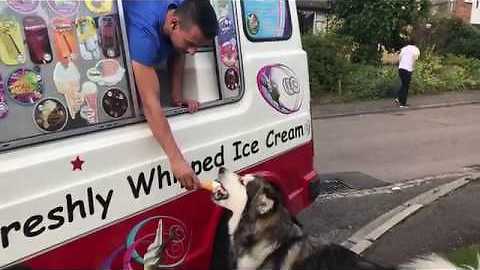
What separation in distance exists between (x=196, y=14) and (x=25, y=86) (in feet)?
3.32

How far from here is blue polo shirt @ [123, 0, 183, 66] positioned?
10.3ft

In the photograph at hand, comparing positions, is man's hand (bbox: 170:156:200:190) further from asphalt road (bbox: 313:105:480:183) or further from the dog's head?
asphalt road (bbox: 313:105:480:183)

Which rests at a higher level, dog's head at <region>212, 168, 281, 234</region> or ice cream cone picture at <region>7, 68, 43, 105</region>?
ice cream cone picture at <region>7, 68, 43, 105</region>

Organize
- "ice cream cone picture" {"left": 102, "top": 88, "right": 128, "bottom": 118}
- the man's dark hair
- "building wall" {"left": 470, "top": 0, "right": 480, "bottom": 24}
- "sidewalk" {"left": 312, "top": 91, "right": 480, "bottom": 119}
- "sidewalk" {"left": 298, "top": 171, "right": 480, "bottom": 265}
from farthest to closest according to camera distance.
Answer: "building wall" {"left": 470, "top": 0, "right": 480, "bottom": 24}, "sidewalk" {"left": 312, "top": 91, "right": 480, "bottom": 119}, "sidewalk" {"left": 298, "top": 171, "right": 480, "bottom": 265}, the man's dark hair, "ice cream cone picture" {"left": 102, "top": 88, "right": 128, "bottom": 118}

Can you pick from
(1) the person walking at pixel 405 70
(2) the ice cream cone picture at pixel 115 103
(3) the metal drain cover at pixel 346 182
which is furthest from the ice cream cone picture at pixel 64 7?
(1) the person walking at pixel 405 70

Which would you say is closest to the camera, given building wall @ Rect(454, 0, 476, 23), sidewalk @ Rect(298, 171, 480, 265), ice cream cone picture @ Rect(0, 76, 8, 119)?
ice cream cone picture @ Rect(0, 76, 8, 119)

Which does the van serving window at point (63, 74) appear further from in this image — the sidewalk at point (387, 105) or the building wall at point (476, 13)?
the building wall at point (476, 13)

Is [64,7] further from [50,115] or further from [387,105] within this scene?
[387,105]

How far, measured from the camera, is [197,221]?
145 inches

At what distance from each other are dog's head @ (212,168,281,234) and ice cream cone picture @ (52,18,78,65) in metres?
1.11

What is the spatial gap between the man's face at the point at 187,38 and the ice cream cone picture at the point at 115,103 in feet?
1.44

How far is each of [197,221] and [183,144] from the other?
0.51 metres

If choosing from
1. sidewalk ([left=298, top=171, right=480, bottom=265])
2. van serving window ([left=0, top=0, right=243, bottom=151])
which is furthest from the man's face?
sidewalk ([left=298, top=171, right=480, bottom=265])

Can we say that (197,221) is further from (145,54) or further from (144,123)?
(145,54)
